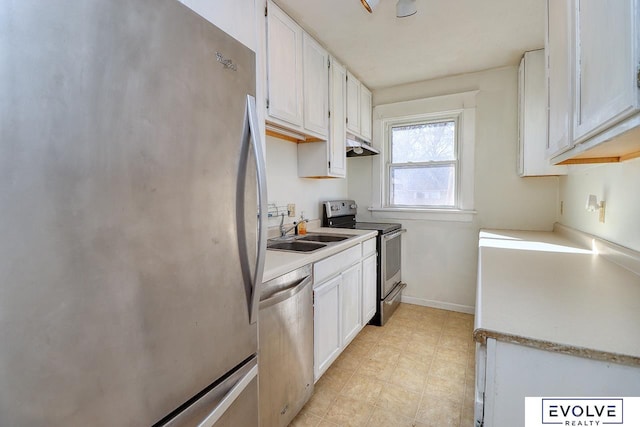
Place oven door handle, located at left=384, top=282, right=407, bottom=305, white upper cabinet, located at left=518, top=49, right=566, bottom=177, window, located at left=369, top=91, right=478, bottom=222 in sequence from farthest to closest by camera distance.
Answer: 1. window, located at left=369, top=91, right=478, bottom=222
2. oven door handle, located at left=384, top=282, right=407, bottom=305
3. white upper cabinet, located at left=518, top=49, right=566, bottom=177

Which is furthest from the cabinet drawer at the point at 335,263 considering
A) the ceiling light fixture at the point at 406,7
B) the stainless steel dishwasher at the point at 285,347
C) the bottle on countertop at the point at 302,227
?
the ceiling light fixture at the point at 406,7

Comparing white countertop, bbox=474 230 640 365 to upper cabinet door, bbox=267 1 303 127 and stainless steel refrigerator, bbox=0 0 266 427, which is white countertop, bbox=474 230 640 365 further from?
upper cabinet door, bbox=267 1 303 127

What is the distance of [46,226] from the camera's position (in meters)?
0.53

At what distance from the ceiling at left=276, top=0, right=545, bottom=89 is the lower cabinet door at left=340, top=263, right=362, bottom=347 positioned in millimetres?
1806

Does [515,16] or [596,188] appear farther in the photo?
[515,16]

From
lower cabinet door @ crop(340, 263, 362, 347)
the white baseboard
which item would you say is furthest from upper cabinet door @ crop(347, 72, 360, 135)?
the white baseboard

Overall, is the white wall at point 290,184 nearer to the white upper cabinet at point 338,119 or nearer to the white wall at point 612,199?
the white upper cabinet at point 338,119

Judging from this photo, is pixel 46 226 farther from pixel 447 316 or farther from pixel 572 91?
pixel 447 316

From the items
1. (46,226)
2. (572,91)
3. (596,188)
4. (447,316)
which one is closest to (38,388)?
(46,226)

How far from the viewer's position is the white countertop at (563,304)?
72 cm

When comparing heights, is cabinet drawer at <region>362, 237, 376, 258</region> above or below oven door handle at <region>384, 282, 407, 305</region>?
above

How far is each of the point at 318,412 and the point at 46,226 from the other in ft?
5.70

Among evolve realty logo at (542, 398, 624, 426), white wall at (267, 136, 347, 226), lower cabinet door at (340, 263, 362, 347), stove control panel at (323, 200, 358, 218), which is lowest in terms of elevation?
lower cabinet door at (340, 263, 362, 347)

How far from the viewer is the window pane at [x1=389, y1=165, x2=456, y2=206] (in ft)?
10.6
